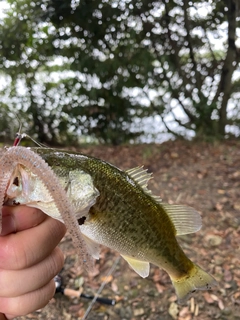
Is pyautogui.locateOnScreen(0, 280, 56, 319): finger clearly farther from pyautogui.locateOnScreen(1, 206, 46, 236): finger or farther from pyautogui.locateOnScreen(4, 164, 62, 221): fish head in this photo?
pyautogui.locateOnScreen(4, 164, 62, 221): fish head

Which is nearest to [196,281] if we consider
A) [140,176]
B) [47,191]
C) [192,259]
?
[140,176]

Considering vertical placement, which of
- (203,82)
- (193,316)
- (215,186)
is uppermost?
(203,82)

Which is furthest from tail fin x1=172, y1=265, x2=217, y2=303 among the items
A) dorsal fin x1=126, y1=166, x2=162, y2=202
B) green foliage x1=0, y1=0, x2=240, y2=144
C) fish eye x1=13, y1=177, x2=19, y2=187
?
green foliage x1=0, y1=0, x2=240, y2=144

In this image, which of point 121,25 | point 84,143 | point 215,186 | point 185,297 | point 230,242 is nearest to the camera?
point 185,297

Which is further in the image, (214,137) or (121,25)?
(214,137)

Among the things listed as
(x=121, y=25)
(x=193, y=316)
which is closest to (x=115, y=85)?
(x=121, y=25)

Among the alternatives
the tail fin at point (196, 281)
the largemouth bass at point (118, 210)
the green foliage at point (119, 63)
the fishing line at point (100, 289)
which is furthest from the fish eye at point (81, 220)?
the green foliage at point (119, 63)

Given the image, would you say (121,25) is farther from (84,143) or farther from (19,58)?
(84,143)
